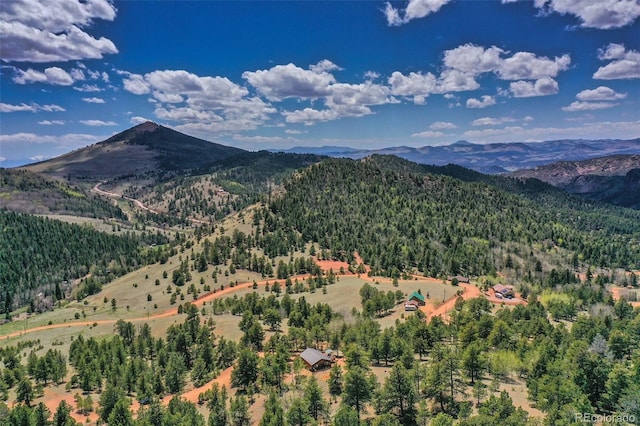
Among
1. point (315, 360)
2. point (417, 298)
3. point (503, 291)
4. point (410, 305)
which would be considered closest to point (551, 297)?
point (503, 291)

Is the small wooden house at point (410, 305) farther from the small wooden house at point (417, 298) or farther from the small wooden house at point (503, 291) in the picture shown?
the small wooden house at point (503, 291)

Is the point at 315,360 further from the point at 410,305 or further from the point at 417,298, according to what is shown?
the point at 417,298

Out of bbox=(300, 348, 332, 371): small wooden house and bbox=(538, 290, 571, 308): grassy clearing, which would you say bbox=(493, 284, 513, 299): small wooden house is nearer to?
bbox=(538, 290, 571, 308): grassy clearing

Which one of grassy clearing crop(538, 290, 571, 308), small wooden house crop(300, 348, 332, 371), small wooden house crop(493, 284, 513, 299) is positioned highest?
small wooden house crop(300, 348, 332, 371)

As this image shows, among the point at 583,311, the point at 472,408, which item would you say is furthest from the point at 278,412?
the point at 583,311

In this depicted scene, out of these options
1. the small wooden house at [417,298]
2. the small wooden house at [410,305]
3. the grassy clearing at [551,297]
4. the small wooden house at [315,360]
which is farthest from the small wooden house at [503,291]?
the small wooden house at [315,360]

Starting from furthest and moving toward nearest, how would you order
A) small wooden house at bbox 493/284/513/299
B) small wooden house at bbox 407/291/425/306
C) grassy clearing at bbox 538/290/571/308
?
small wooden house at bbox 493/284/513/299, grassy clearing at bbox 538/290/571/308, small wooden house at bbox 407/291/425/306

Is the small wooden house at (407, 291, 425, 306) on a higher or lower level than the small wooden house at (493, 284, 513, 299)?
higher

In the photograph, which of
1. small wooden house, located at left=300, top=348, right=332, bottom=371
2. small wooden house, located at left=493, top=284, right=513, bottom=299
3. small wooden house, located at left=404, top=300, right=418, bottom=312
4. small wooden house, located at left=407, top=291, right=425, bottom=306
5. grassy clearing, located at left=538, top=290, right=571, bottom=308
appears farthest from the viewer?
small wooden house, located at left=493, top=284, right=513, bottom=299

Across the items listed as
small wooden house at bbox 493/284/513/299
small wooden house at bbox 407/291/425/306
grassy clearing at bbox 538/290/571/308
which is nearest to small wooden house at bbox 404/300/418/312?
small wooden house at bbox 407/291/425/306

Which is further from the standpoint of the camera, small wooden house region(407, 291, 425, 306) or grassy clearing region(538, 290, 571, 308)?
grassy clearing region(538, 290, 571, 308)

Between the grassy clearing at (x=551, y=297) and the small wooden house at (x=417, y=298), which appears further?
the grassy clearing at (x=551, y=297)
